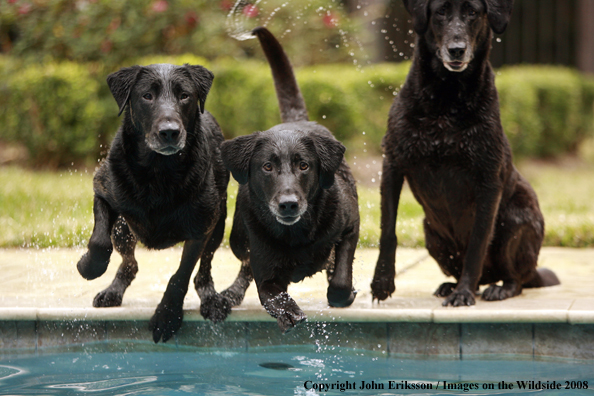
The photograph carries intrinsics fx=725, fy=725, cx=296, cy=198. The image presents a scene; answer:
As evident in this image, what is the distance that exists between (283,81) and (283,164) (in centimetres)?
114

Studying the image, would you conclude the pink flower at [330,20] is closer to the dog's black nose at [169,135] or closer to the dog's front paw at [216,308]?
the dog's front paw at [216,308]

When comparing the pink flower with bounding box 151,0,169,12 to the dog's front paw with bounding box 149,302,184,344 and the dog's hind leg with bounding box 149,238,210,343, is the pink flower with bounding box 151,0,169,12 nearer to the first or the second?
the dog's hind leg with bounding box 149,238,210,343

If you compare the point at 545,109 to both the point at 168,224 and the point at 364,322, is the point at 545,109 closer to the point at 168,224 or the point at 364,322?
the point at 364,322

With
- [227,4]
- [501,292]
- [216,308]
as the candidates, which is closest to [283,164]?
[216,308]

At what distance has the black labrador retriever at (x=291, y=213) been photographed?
3.56m

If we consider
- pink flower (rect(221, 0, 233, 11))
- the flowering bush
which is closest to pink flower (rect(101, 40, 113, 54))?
the flowering bush

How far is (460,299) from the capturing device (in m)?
3.98

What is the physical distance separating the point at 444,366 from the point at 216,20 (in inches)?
338

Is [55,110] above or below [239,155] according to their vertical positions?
above

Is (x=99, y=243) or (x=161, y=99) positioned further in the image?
(x=99, y=243)

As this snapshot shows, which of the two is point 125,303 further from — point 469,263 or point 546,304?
point 546,304

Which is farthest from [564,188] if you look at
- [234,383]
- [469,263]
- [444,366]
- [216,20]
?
[234,383]

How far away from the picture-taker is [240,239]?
4246mm

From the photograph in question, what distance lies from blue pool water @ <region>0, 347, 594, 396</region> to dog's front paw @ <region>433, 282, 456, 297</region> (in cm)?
82
